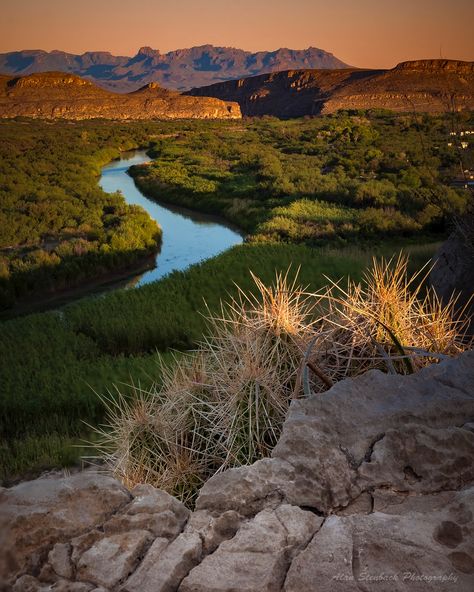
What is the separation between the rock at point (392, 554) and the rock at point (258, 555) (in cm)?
4

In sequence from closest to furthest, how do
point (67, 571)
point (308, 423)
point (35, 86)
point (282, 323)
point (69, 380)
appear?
point (67, 571) < point (308, 423) < point (282, 323) < point (69, 380) < point (35, 86)

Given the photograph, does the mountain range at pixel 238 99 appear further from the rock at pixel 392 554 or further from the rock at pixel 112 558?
the rock at pixel 112 558

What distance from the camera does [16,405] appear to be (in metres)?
8.07

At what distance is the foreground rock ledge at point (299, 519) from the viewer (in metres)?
1.50

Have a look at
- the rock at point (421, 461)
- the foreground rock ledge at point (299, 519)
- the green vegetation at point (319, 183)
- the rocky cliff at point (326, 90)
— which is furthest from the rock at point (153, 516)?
the rocky cliff at point (326, 90)

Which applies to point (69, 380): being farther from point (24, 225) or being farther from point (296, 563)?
point (24, 225)

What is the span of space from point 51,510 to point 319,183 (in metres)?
29.1

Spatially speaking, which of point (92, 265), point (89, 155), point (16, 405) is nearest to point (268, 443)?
point (16, 405)

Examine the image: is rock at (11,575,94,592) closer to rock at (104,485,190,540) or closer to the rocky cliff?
rock at (104,485,190,540)

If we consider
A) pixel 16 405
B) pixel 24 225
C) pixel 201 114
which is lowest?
pixel 16 405

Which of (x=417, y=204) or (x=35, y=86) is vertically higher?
(x=35, y=86)

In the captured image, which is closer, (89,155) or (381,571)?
(381,571)

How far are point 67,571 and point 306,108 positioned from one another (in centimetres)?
11324

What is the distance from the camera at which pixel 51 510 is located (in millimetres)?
1763
